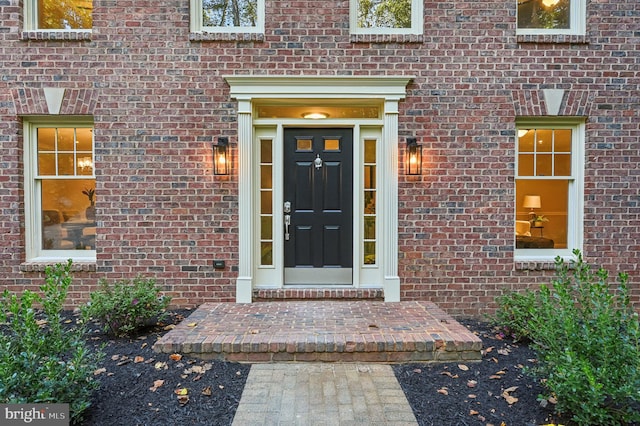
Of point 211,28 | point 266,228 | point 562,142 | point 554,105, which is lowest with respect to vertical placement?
point 266,228

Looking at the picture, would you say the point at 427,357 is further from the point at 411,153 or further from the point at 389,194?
the point at 411,153

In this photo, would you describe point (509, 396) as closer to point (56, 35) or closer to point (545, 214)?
point (545, 214)

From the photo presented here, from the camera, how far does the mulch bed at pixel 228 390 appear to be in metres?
2.45

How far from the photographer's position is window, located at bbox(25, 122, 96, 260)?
4.66 meters

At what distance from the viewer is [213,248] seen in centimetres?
459

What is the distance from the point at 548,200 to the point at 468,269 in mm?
1391

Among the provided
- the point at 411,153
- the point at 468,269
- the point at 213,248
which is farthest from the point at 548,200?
the point at 213,248

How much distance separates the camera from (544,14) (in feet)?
15.5

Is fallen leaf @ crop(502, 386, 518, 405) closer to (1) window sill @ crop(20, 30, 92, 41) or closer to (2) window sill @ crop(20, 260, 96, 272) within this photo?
(2) window sill @ crop(20, 260, 96, 272)

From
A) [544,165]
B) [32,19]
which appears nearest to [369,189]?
[544,165]

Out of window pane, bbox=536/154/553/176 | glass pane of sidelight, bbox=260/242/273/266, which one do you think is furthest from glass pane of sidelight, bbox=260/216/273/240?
window pane, bbox=536/154/553/176

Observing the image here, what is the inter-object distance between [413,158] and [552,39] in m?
2.24

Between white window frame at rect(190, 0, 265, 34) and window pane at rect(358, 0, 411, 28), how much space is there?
1242mm

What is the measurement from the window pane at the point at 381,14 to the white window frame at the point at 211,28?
124 centimetres
